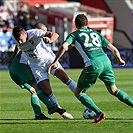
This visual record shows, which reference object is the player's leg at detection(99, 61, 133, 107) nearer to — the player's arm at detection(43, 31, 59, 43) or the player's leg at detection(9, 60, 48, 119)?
the player's arm at detection(43, 31, 59, 43)

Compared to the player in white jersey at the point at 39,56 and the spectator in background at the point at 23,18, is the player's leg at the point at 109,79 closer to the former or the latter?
the player in white jersey at the point at 39,56

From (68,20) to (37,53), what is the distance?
18810mm

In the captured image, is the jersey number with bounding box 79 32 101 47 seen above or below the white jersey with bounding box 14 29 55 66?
above

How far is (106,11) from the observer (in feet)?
117

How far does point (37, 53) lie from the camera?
10.7 metres

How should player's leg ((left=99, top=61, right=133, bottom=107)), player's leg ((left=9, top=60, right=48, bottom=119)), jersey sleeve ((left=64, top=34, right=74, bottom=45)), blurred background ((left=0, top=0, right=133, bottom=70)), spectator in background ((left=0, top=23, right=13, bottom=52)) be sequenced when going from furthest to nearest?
spectator in background ((left=0, top=23, right=13, bottom=52))
blurred background ((left=0, top=0, right=133, bottom=70))
player's leg ((left=9, top=60, right=48, bottom=119))
player's leg ((left=99, top=61, right=133, bottom=107))
jersey sleeve ((left=64, top=34, right=74, bottom=45))

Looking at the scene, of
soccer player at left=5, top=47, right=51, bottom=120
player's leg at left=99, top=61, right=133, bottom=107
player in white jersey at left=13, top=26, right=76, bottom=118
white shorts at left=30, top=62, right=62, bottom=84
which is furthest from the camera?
soccer player at left=5, top=47, right=51, bottom=120

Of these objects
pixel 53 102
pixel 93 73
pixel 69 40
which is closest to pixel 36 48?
pixel 53 102

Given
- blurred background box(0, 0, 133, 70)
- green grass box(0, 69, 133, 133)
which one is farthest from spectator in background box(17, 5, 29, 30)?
green grass box(0, 69, 133, 133)

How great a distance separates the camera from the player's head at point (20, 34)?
398 inches

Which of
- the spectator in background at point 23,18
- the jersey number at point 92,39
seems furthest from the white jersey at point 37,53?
the spectator in background at point 23,18

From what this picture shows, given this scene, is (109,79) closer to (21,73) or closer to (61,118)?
(61,118)

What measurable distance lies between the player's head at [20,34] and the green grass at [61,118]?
53.8 inches

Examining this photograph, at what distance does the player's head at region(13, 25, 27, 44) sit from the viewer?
10117 mm
